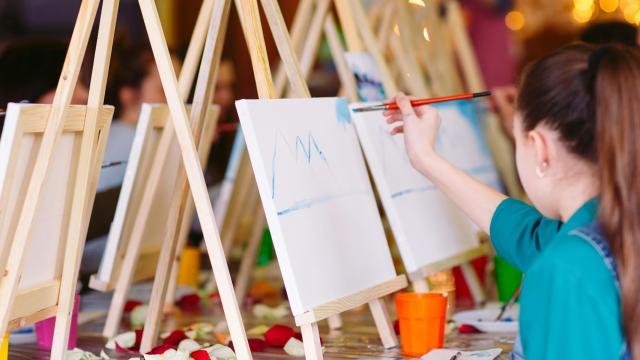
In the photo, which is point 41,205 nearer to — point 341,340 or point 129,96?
point 341,340

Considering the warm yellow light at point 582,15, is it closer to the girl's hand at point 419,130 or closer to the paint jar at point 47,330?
the girl's hand at point 419,130

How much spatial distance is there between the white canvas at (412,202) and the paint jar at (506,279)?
0.14m

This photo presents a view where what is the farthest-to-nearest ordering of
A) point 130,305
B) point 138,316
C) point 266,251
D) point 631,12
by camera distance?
point 631,12 → point 266,251 → point 130,305 → point 138,316

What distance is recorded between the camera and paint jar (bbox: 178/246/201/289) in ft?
12.1

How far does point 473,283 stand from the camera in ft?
11.0

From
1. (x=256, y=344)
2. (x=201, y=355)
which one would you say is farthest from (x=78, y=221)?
(x=256, y=344)

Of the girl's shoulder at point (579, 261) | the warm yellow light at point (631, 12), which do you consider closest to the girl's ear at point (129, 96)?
the girl's shoulder at point (579, 261)

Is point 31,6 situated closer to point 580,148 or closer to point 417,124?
point 417,124

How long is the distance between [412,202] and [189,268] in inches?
44.8

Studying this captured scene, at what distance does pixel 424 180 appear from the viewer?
2.96 metres

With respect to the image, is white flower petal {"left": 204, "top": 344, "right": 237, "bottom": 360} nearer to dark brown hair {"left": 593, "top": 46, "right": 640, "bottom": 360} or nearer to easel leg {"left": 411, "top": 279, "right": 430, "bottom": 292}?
easel leg {"left": 411, "top": 279, "right": 430, "bottom": 292}

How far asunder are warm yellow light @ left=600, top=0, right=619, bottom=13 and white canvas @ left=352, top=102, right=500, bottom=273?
386cm

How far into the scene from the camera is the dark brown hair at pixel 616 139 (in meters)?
1.57

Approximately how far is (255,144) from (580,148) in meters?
0.75
